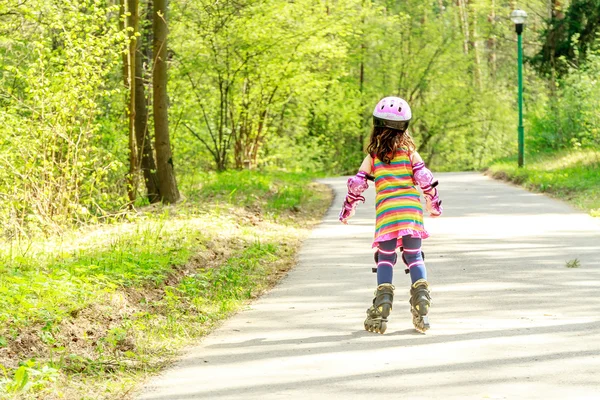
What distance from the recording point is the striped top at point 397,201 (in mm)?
7387

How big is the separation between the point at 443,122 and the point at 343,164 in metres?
5.31

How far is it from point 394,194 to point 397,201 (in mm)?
62

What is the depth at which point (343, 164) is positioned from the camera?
158 feet

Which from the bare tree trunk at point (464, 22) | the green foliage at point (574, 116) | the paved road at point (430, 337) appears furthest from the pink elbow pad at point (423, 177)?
the bare tree trunk at point (464, 22)

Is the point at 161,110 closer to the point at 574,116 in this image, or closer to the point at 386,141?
the point at 386,141

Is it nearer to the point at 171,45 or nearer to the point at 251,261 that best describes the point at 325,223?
the point at 251,261

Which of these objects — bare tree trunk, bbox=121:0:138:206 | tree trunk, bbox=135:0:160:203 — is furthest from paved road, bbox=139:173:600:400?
tree trunk, bbox=135:0:160:203

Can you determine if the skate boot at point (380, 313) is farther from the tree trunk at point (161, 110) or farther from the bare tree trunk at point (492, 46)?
the bare tree trunk at point (492, 46)

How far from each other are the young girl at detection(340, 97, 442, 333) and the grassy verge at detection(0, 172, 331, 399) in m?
1.49

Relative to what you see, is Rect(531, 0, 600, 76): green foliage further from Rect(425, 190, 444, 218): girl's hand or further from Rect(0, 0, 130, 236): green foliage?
Rect(425, 190, 444, 218): girl's hand

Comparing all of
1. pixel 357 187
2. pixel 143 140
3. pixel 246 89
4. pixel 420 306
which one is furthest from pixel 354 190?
pixel 246 89

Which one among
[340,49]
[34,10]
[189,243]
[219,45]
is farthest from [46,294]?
[340,49]

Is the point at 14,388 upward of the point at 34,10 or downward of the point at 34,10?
downward

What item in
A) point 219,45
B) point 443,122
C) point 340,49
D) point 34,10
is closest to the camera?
point 34,10
